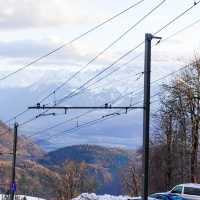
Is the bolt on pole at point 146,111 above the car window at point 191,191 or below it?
above

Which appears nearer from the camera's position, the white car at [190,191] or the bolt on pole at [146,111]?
the bolt on pole at [146,111]

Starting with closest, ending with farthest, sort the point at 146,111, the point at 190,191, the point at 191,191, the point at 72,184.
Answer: the point at 146,111 < the point at 191,191 < the point at 190,191 < the point at 72,184

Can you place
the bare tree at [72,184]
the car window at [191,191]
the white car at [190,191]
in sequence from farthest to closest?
the bare tree at [72,184] < the car window at [191,191] < the white car at [190,191]

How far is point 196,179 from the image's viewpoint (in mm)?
68938

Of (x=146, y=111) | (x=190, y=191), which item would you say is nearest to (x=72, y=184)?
(x=190, y=191)

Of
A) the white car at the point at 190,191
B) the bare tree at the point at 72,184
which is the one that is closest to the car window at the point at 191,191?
the white car at the point at 190,191

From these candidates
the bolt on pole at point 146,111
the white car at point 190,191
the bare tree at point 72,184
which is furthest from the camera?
the bare tree at point 72,184

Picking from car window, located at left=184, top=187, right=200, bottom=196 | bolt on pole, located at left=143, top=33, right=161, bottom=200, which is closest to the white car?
car window, located at left=184, top=187, right=200, bottom=196

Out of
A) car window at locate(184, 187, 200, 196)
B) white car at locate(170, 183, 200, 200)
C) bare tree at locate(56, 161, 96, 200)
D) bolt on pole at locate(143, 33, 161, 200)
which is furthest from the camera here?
bare tree at locate(56, 161, 96, 200)

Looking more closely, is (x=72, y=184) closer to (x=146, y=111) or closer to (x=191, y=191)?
(x=191, y=191)

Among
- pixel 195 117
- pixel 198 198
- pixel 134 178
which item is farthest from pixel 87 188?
pixel 198 198

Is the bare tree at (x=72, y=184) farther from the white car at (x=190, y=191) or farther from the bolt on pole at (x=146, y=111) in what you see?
the bolt on pole at (x=146, y=111)

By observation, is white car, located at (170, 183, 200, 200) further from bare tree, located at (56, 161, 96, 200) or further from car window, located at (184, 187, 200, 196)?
bare tree, located at (56, 161, 96, 200)

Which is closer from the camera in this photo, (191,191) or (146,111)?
(146,111)
